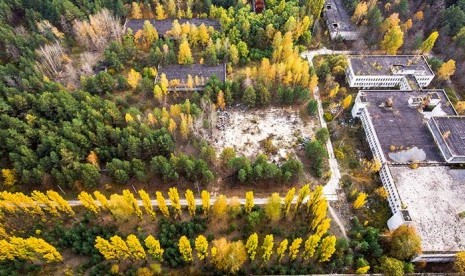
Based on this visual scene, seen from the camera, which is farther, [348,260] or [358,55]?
[358,55]

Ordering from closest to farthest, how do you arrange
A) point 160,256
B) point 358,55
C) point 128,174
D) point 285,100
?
1. point 160,256
2. point 128,174
3. point 285,100
4. point 358,55

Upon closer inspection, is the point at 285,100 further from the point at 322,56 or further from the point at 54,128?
the point at 54,128

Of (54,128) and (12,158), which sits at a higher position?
(54,128)

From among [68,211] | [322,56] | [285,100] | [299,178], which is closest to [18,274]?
[68,211]

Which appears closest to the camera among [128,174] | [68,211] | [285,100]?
[68,211]

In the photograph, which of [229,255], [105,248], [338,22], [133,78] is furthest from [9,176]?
[338,22]

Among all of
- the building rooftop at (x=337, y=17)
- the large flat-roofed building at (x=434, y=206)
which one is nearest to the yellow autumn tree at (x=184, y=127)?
the large flat-roofed building at (x=434, y=206)

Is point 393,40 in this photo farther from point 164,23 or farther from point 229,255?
point 229,255
